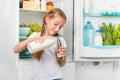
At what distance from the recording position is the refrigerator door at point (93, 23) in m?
2.03

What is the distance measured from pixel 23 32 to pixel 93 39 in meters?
0.60

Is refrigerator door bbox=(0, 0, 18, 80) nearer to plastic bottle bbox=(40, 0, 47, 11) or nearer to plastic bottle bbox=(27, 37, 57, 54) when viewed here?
plastic bottle bbox=(40, 0, 47, 11)

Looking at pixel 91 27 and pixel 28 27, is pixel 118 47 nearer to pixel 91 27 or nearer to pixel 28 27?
pixel 91 27

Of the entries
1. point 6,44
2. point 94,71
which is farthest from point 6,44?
point 94,71

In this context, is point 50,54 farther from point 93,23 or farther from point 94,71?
point 94,71

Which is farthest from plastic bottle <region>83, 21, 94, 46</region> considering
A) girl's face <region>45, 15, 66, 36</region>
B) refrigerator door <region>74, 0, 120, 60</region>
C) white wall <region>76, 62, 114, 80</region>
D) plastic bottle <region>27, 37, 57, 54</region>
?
plastic bottle <region>27, 37, 57, 54</region>

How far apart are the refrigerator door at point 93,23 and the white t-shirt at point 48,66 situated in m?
0.41

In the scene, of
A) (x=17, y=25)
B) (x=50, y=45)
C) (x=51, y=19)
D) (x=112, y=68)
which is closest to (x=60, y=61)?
(x=50, y=45)

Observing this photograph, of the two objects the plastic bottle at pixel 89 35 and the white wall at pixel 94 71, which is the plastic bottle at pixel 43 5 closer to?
the plastic bottle at pixel 89 35

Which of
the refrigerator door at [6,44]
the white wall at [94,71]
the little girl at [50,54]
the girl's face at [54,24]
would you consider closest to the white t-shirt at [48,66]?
the little girl at [50,54]

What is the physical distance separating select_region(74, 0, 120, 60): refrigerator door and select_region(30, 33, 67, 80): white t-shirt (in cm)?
41

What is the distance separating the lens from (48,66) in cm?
165

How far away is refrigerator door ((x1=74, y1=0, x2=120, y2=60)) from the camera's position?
2.03 meters

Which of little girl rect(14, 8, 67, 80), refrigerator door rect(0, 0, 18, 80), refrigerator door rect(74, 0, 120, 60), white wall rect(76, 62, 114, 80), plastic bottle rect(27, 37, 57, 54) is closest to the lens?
plastic bottle rect(27, 37, 57, 54)
